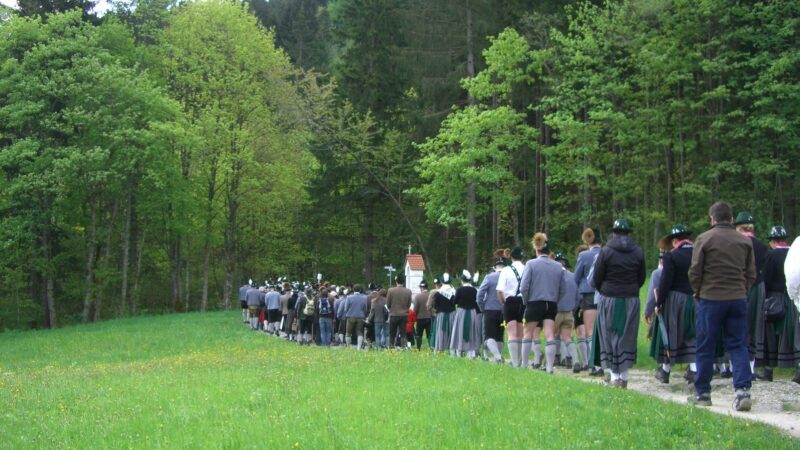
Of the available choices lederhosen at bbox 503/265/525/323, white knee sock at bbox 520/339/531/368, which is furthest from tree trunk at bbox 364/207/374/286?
white knee sock at bbox 520/339/531/368

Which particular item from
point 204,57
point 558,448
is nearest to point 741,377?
point 558,448

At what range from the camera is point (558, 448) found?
735 centimetres

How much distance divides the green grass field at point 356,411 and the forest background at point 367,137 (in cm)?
2259

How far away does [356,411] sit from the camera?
31.1 feet

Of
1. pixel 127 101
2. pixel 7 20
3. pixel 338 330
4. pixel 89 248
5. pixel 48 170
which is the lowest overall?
pixel 338 330

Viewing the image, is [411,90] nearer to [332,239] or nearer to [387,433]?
[332,239]

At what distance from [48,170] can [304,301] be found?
764 inches

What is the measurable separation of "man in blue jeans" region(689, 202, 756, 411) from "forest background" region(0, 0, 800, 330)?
23100mm

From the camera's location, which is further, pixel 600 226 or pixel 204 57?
pixel 204 57

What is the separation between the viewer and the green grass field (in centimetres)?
790

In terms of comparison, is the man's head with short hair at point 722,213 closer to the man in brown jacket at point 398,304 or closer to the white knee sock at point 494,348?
the white knee sock at point 494,348

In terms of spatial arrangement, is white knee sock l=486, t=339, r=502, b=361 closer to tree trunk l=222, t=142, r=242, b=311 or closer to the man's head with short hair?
the man's head with short hair

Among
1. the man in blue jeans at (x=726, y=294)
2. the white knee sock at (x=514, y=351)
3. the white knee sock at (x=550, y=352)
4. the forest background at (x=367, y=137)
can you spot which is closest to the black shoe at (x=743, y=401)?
the man in blue jeans at (x=726, y=294)

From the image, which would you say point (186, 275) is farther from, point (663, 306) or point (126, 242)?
point (663, 306)
